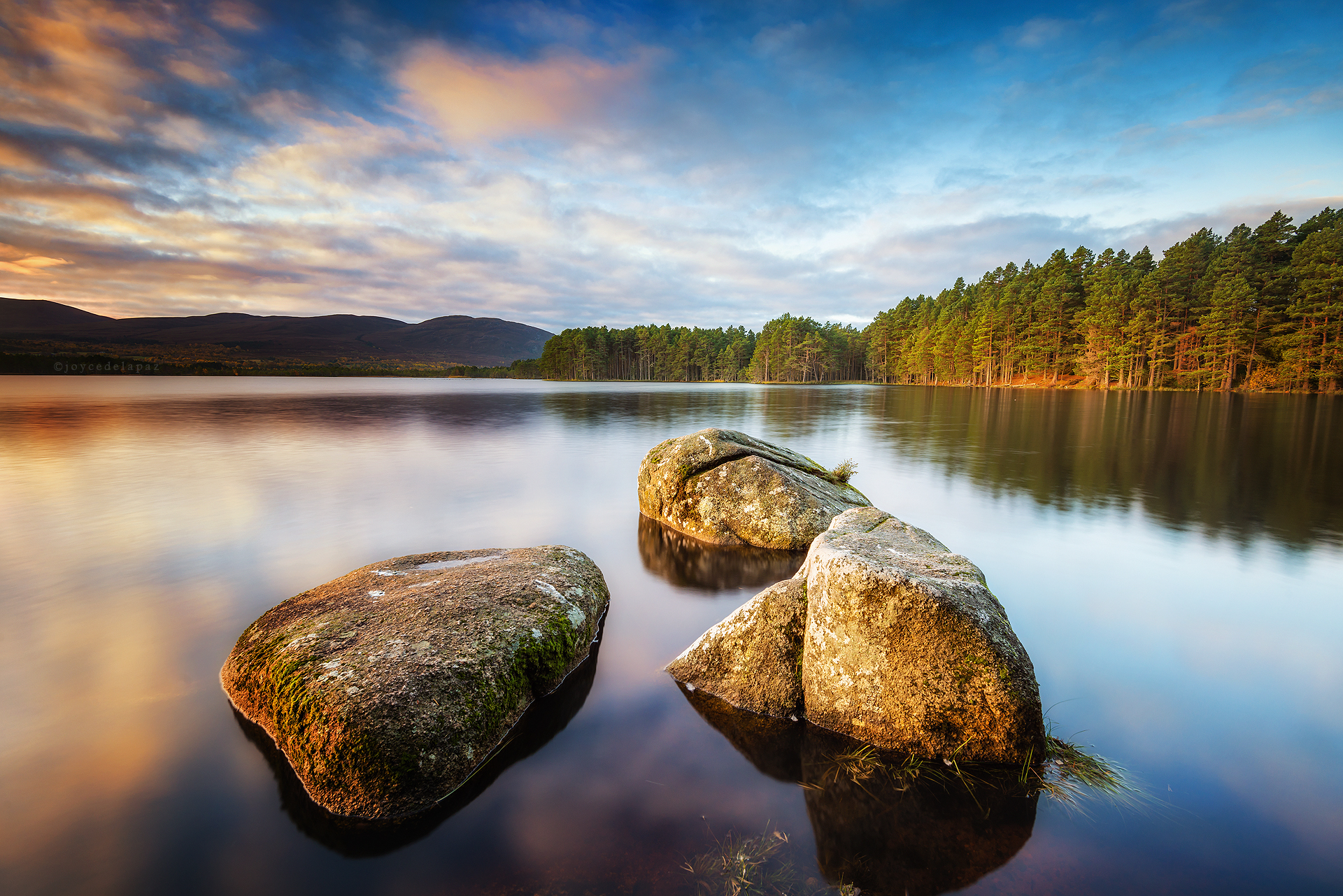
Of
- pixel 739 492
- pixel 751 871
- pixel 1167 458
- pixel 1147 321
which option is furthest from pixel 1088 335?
pixel 751 871

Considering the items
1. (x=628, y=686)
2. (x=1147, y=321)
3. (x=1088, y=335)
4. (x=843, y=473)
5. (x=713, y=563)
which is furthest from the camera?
(x=1088, y=335)

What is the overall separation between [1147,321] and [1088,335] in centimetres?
571

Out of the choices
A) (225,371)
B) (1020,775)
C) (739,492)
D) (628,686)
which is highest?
(225,371)

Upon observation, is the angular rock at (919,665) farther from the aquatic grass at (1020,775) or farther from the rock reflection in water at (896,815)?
the rock reflection in water at (896,815)

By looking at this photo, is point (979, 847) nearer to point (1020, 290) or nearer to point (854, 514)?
point (854, 514)

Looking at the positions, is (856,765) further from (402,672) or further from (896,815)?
(402,672)

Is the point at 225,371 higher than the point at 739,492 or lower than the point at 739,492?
higher

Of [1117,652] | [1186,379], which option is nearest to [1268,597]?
[1117,652]

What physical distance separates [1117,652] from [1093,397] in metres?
59.6

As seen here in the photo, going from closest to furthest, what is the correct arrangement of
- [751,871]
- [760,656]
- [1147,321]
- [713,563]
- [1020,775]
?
[751,871]
[1020,775]
[760,656]
[713,563]
[1147,321]

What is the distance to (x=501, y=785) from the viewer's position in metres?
3.64

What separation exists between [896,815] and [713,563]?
4.84 meters

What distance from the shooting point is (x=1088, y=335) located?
6388 centimetres

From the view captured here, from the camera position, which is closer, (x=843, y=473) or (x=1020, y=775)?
(x=1020, y=775)
